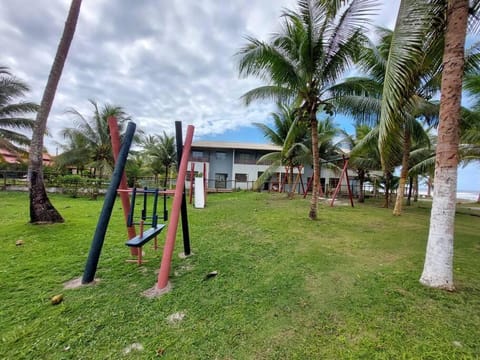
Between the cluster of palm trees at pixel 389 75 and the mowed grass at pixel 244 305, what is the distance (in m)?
0.91

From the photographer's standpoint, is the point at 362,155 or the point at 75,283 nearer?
the point at 75,283

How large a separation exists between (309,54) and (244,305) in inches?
265

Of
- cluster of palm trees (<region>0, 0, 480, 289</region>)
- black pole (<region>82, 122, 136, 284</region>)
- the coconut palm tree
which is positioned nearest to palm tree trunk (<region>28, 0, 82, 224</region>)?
cluster of palm trees (<region>0, 0, 480, 289</region>)

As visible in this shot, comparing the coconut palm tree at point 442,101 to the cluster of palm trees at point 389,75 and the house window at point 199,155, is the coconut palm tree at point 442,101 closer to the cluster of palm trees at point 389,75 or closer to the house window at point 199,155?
the cluster of palm trees at point 389,75

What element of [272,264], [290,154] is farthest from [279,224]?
[290,154]

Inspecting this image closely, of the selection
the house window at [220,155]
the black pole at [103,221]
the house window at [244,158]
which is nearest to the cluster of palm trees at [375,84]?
the black pole at [103,221]

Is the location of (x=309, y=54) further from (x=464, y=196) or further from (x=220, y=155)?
(x=464, y=196)

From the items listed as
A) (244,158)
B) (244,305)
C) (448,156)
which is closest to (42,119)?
(244,305)

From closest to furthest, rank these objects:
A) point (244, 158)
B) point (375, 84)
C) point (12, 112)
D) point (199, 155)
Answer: point (375, 84)
point (12, 112)
point (199, 155)
point (244, 158)

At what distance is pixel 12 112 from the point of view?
502 inches

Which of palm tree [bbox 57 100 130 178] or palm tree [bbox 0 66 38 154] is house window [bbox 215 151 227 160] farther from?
palm tree [bbox 0 66 38 154]

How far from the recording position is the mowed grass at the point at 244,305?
6.26 ft

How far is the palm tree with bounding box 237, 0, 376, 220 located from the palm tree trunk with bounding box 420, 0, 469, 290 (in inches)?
121

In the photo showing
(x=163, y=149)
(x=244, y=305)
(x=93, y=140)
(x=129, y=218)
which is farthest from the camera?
(x=163, y=149)
